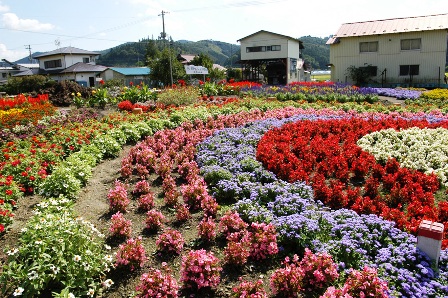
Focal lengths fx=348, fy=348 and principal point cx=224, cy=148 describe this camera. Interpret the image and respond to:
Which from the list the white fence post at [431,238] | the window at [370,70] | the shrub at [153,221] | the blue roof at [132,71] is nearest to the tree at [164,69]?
the blue roof at [132,71]

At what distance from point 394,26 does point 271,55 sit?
15.6m

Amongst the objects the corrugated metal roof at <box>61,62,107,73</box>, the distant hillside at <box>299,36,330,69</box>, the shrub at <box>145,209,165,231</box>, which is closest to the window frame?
the shrub at <box>145,209,165,231</box>

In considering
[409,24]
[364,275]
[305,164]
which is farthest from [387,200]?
[409,24]

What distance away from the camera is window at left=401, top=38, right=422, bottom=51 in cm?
3114

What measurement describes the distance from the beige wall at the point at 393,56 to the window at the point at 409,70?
1.06ft

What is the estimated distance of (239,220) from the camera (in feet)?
16.6

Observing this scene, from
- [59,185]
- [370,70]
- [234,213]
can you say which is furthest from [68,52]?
[234,213]

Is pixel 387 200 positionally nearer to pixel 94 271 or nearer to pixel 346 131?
pixel 346 131

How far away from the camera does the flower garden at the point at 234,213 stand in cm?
385

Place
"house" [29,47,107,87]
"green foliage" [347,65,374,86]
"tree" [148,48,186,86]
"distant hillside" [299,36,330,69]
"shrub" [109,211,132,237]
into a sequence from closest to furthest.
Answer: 1. "shrub" [109,211,132,237]
2. "green foliage" [347,65,374,86]
3. "tree" [148,48,186,86]
4. "house" [29,47,107,87]
5. "distant hillside" [299,36,330,69]

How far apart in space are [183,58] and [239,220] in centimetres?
6805

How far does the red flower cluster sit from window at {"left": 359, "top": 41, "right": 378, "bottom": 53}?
1024 inches

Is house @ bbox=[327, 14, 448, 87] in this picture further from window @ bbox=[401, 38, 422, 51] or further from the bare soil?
the bare soil

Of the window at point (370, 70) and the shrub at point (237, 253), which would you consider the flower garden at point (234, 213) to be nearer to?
the shrub at point (237, 253)
